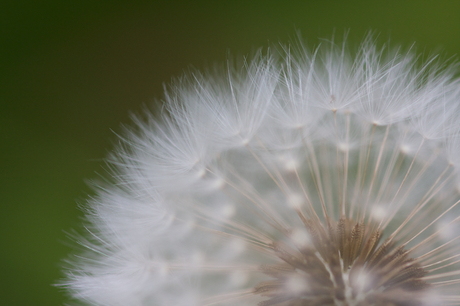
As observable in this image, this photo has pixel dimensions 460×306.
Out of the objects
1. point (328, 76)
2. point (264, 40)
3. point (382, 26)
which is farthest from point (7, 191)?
point (382, 26)

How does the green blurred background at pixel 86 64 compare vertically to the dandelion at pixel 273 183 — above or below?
above

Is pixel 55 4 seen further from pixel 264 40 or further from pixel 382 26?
pixel 382 26

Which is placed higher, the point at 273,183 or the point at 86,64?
the point at 86,64

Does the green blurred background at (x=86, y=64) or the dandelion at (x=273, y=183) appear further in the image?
the green blurred background at (x=86, y=64)

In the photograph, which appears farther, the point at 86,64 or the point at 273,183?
the point at 86,64
